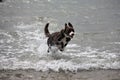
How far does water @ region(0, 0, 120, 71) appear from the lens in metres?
9.15

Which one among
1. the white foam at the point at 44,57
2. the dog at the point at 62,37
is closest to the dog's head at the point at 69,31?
the dog at the point at 62,37

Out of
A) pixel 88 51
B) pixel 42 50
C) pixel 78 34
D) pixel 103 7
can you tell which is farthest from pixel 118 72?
pixel 103 7

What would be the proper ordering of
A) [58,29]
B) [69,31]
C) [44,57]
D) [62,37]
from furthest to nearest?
[58,29]
[44,57]
[62,37]
[69,31]

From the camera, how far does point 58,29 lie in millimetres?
13367

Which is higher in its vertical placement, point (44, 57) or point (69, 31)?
point (69, 31)

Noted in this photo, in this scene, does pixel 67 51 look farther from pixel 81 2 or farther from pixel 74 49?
pixel 81 2

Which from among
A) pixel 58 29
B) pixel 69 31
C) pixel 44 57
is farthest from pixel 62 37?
pixel 58 29

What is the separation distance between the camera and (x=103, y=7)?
60.9 feet

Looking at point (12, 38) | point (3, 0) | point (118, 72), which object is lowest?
point (3, 0)

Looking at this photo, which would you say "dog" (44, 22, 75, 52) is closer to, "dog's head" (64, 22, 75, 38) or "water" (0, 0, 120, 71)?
"dog's head" (64, 22, 75, 38)

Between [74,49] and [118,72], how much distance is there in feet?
8.18

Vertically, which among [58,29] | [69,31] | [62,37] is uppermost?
[69,31]

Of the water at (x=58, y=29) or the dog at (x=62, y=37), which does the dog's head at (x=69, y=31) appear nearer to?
the dog at (x=62, y=37)

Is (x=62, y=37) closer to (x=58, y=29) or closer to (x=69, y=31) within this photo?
(x=69, y=31)
